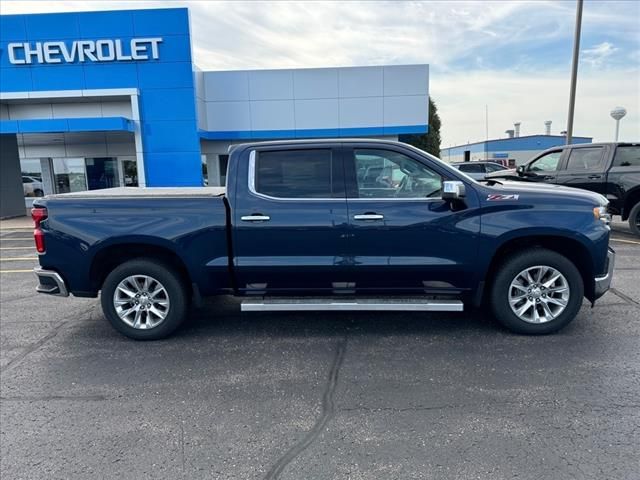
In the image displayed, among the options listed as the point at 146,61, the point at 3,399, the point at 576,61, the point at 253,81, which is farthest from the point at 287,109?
the point at 3,399

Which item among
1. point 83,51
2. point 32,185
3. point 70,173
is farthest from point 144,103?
point 32,185

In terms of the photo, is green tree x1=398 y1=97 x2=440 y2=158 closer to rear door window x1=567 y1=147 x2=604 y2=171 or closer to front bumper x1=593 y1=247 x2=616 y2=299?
rear door window x1=567 y1=147 x2=604 y2=171

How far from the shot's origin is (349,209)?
4.41 metres

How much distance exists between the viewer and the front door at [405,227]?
4379mm

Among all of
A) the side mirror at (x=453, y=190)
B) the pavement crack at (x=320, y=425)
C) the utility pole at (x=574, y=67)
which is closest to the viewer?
the pavement crack at (x=320, y=425)

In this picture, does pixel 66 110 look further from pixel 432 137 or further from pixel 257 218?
pixel 432 137

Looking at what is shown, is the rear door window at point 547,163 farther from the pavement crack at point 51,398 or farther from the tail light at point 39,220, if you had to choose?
the pavement crack at point 51,398

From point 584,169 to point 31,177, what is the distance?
21.3m

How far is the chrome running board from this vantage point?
4352mm

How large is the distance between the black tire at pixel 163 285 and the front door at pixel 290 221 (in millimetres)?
632

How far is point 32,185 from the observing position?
20.4m

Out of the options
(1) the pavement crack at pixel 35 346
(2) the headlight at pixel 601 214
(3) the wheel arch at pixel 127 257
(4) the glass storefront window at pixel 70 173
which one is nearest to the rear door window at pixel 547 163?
(2) the headlight at pixel 601 214

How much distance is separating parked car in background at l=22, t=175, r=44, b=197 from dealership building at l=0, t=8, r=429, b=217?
45 mm

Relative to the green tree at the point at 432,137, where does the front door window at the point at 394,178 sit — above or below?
below
